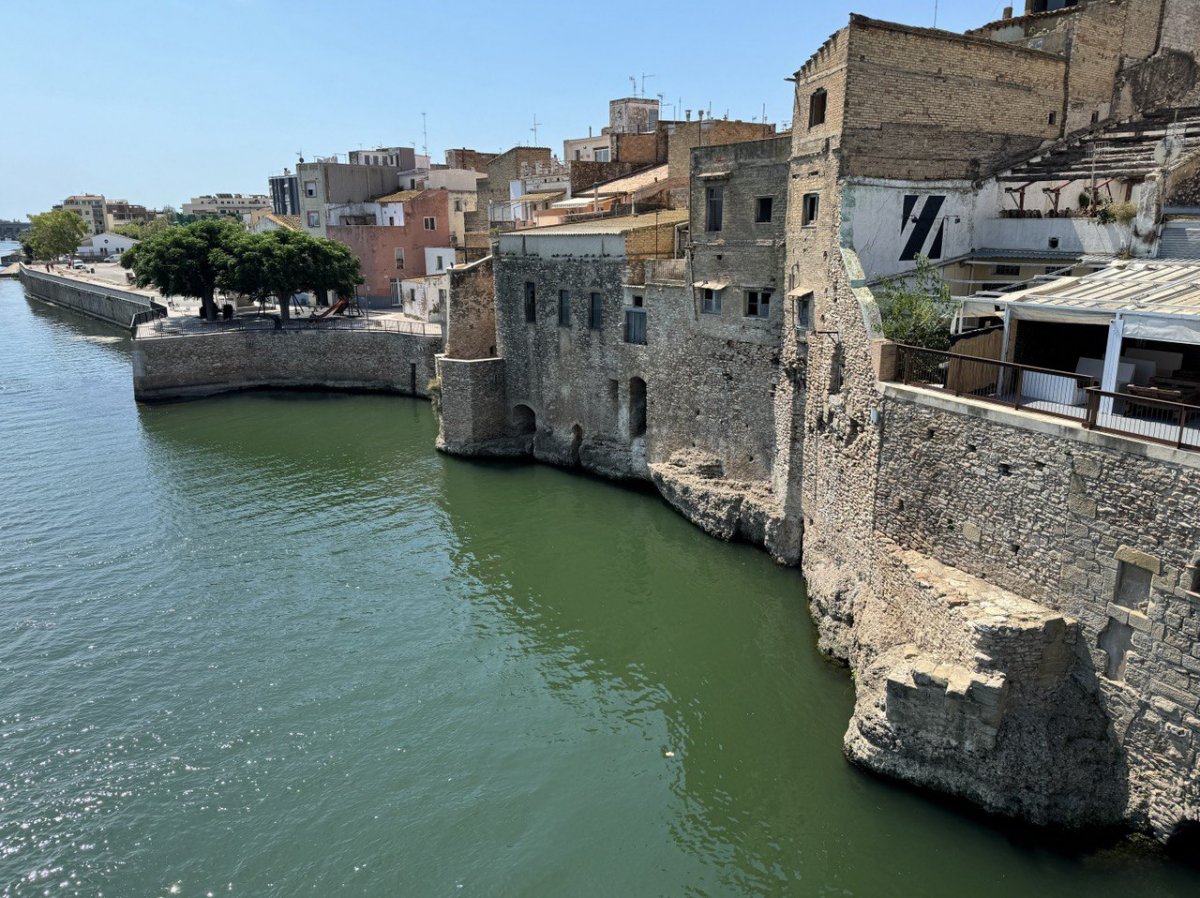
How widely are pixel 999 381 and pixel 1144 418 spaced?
8.51ft

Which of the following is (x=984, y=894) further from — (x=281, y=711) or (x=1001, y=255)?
(x=1001, y=255)

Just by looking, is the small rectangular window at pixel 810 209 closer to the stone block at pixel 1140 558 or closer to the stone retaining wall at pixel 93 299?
the stone block at pixel 1140 558

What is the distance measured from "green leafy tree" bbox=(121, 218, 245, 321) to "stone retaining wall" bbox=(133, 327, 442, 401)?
4.89 metres

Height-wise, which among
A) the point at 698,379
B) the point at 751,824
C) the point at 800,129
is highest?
the point at 800,129

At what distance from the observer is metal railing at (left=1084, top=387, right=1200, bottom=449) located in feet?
34.3

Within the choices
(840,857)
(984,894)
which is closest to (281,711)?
(840,857)

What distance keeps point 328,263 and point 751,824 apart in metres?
39.2

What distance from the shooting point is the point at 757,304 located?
21.5 meters

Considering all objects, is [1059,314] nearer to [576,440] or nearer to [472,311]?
[576,440]

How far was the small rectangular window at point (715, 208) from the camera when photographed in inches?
863

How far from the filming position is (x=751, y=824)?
492 inches

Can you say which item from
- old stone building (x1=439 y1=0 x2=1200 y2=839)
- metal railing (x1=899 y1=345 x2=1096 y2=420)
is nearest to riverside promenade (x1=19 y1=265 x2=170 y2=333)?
old stone building (x1=439 y1=0 x2=1200 y2=839)

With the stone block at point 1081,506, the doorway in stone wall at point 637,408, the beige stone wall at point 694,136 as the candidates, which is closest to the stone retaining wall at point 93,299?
the beige stone wall at point 694,136

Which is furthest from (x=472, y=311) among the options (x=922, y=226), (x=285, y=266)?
(x=285, y=266)
